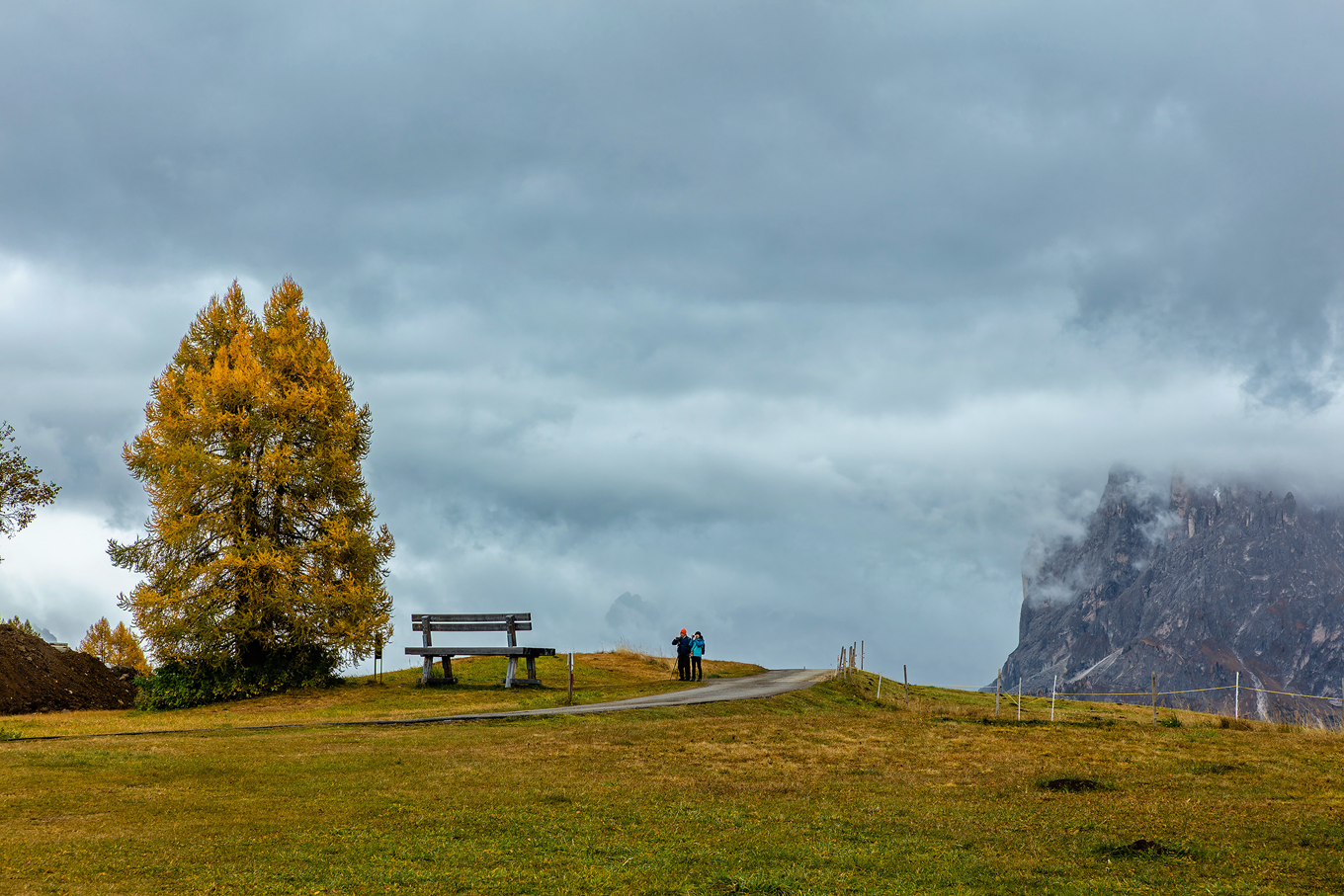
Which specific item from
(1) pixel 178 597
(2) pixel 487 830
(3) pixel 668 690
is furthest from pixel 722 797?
(1) pixel 178 597

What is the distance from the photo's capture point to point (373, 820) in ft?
44.7

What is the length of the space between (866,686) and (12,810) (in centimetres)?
3348

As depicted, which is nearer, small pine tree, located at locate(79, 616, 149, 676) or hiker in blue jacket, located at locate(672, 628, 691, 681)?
hiker in blue jacket, located at locate(672, 628, 691, 681)

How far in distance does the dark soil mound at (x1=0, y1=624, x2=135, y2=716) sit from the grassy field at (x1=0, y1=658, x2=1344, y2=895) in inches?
647

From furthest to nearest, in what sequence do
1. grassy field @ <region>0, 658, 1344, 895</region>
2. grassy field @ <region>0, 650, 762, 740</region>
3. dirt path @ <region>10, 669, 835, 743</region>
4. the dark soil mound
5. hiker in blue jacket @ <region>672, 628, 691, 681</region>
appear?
1. hiker in blue jacket @ <region>672, 628, 691, 681</region>
2. the dark soil mound
3. grassy field @ <region>0, 650, 762, 740</region>
4. dirt path @ <region>10, 669, 835, 743</region>
5. grassy field @ <region>0, 658, 1344, 895</region>

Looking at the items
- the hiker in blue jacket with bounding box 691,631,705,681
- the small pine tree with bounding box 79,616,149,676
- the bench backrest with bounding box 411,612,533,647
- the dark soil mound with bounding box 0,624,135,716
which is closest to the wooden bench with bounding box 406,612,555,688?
the bench backrest with bounding box 411,612,533,647

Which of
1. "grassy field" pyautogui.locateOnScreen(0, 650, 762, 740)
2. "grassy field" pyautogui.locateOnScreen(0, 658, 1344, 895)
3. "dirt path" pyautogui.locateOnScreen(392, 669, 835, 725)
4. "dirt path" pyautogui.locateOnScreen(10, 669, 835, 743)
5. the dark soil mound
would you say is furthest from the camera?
the dark soil mound

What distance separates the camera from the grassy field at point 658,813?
1084cm

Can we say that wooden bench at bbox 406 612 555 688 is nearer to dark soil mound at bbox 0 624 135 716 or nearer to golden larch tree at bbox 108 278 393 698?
golden larch tree at bbox 108 278 393 698

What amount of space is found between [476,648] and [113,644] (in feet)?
178

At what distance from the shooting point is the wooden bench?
3525 cm

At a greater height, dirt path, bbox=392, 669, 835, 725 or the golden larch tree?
the golden larch tree

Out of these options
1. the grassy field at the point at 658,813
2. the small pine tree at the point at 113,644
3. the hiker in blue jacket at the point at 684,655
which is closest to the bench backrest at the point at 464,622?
the hiker in blue jacket at the point at 684,655

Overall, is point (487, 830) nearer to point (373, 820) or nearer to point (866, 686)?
point (373, 820)
